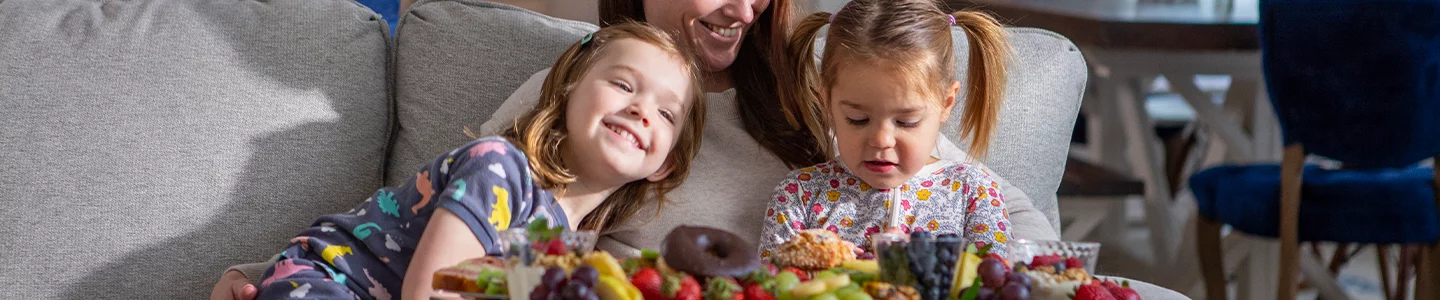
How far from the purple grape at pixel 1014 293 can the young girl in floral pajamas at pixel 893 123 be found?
41 cm

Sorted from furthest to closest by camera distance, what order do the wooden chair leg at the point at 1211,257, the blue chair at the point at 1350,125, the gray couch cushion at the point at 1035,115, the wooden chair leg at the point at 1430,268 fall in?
the wooden chair leg at the point at 1211,257
the wooden chair leg at the point at 1430,268
the blue chair at the point at 1350,125
the gray couch cushion at the point at 1035,115

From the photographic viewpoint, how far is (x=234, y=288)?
1.45m

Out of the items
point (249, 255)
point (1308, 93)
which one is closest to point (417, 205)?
point (249, 255)

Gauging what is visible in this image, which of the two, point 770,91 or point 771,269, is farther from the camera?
point 770,91

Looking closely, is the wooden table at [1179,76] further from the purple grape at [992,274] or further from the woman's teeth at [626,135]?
the purple grape at [992,274]

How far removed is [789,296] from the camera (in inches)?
35.9

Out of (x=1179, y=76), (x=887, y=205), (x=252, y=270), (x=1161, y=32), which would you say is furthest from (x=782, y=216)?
(x=1179, y=76)

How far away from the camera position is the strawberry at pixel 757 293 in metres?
0.91

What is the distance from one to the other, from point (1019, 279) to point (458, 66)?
3.43 feet

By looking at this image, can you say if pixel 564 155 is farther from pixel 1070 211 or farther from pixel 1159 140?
pixel 1159 140

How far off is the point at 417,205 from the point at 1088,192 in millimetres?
2009

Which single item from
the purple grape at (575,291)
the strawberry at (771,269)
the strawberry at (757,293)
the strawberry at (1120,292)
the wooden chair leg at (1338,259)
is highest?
the purple grape at (575,291)

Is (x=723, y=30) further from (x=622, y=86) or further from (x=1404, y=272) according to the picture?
(x=1404, y=272)

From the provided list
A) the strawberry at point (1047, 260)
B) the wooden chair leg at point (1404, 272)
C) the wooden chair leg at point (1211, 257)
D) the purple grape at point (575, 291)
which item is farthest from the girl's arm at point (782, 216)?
the wooden chair leg at point (1404, 272)
